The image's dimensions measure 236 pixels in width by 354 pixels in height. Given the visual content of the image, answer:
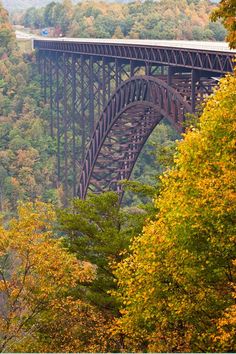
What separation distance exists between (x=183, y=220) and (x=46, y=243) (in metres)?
4.81

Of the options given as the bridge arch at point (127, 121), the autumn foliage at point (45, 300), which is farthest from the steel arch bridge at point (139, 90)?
the autumn foliage at point (45, 300)

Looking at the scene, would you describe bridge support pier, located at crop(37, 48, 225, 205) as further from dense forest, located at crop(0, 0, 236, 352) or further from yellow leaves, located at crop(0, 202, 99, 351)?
yellow leaves, located at crop(0, 202, 99, 351)

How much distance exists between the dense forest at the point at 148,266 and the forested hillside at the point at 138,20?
89278 millimetres

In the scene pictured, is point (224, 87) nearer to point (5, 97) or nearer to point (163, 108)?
point (163, 108)

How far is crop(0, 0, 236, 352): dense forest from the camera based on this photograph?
13828mm

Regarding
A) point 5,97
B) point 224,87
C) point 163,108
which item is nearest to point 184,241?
point 224,87

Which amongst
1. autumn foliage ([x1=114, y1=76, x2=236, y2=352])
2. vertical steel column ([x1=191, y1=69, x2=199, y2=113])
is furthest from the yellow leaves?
vertical steel column ([x1=191, y1=69, x2=199, y2=113])

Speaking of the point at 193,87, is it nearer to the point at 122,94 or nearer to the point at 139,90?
the point at 139,90

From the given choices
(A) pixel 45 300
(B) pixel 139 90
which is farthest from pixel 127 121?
(A) pixel 45 300

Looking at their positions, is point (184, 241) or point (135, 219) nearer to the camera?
point (184, 241)

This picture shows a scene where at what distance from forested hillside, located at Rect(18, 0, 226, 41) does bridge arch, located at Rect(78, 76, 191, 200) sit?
55080 mm

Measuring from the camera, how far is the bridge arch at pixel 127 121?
38656mm

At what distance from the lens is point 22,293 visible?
57.5 ft

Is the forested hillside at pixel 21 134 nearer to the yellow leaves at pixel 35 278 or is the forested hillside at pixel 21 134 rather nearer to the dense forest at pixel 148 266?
the dense forest at pixel 148 266
